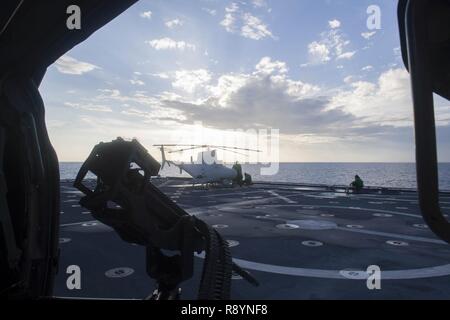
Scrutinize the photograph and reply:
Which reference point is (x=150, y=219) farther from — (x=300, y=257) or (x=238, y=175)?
(x=238, y=175)

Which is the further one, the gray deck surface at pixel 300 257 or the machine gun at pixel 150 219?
the gray deck surface at pixel 300 257

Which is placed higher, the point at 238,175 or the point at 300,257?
the point at 238,175

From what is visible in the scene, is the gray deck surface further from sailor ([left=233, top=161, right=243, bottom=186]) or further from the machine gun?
sailor ([left=233, top=161, right=243, bottom=186])

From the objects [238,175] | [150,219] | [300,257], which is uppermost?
[150,219]

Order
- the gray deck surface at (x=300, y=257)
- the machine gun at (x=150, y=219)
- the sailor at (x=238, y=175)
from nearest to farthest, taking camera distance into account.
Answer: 1. the machine gun at (x=150, y=219)
2. the gray deck surface at (x=300, y=257)
3. the sailor at (x=238, y=175)

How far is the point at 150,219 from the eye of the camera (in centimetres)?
244

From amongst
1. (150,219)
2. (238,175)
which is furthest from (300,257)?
(238,175)

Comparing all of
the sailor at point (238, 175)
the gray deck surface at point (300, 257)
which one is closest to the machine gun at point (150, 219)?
the gray deck surface at point (300, 257)

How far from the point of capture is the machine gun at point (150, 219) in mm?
2246

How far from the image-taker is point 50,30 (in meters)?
2.09

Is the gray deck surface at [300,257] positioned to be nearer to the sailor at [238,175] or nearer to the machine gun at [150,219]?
the machine gun at [150,219]

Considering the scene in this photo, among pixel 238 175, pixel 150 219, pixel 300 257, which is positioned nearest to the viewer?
pixel 150 219
